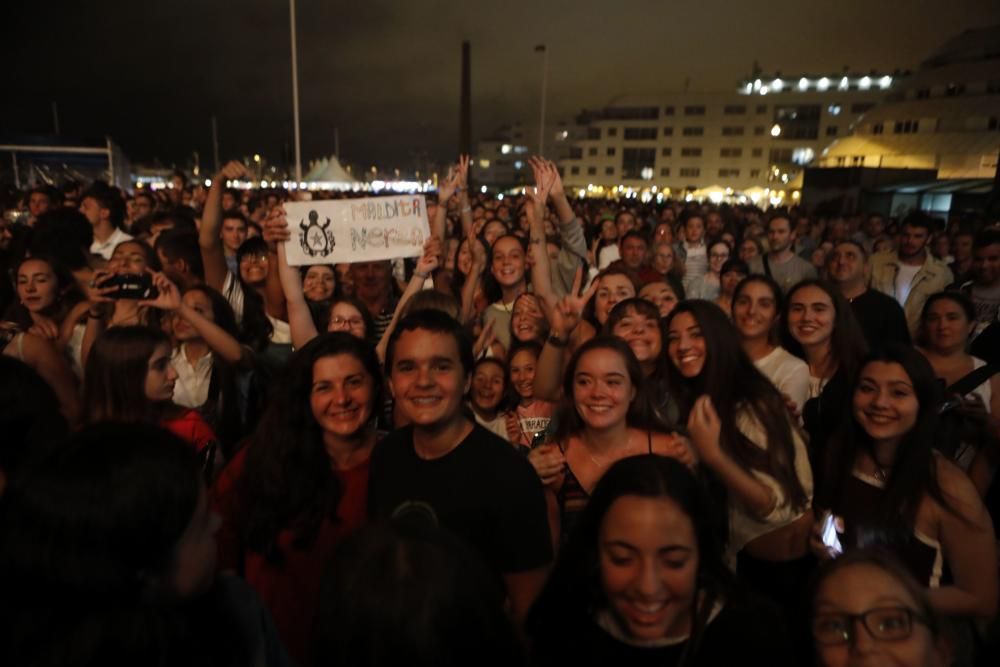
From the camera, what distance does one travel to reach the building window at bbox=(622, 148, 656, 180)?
8506 centimetres

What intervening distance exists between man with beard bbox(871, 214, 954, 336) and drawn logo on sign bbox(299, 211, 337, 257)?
6.13 m

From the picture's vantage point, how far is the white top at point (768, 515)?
275cm

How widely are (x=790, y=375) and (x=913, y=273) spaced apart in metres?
5.05

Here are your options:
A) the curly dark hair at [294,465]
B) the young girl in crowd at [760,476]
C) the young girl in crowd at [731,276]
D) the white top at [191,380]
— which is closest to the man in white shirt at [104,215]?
the white top at [191,380]

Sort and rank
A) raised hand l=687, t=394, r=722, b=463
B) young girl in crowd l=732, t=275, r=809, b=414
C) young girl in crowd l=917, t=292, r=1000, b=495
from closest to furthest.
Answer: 1. raised hand l=687, t=394, r=722, b=463
2. young girl in crowd l=917, t=292, r=1000, b=495
3. young girl in crowd l=732, t=275, r=809, b=414

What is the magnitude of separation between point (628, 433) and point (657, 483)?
3.29 ft

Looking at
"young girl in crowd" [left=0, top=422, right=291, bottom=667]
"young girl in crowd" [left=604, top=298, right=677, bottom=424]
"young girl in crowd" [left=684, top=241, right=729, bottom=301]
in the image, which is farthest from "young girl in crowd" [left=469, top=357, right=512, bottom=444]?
"young girl in crowd" [left=684, top=241, right=729, bottom=301]

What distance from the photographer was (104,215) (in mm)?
7109

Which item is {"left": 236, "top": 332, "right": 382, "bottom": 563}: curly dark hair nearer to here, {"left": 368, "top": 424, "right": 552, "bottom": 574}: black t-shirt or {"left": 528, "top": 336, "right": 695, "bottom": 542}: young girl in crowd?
{"left": 368, "top": 424, "right": 552, "bottom": 574}: black t-shirt

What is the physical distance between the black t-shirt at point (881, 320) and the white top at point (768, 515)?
301cm

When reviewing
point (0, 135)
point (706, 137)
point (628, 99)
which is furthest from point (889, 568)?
point (628, 99)

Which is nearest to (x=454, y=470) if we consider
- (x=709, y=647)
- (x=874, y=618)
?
(x=709, y=647)

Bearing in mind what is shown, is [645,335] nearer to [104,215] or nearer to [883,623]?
[883,623]

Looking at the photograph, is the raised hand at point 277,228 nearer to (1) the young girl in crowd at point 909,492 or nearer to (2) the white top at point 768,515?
(2) the white top at point 768,515
